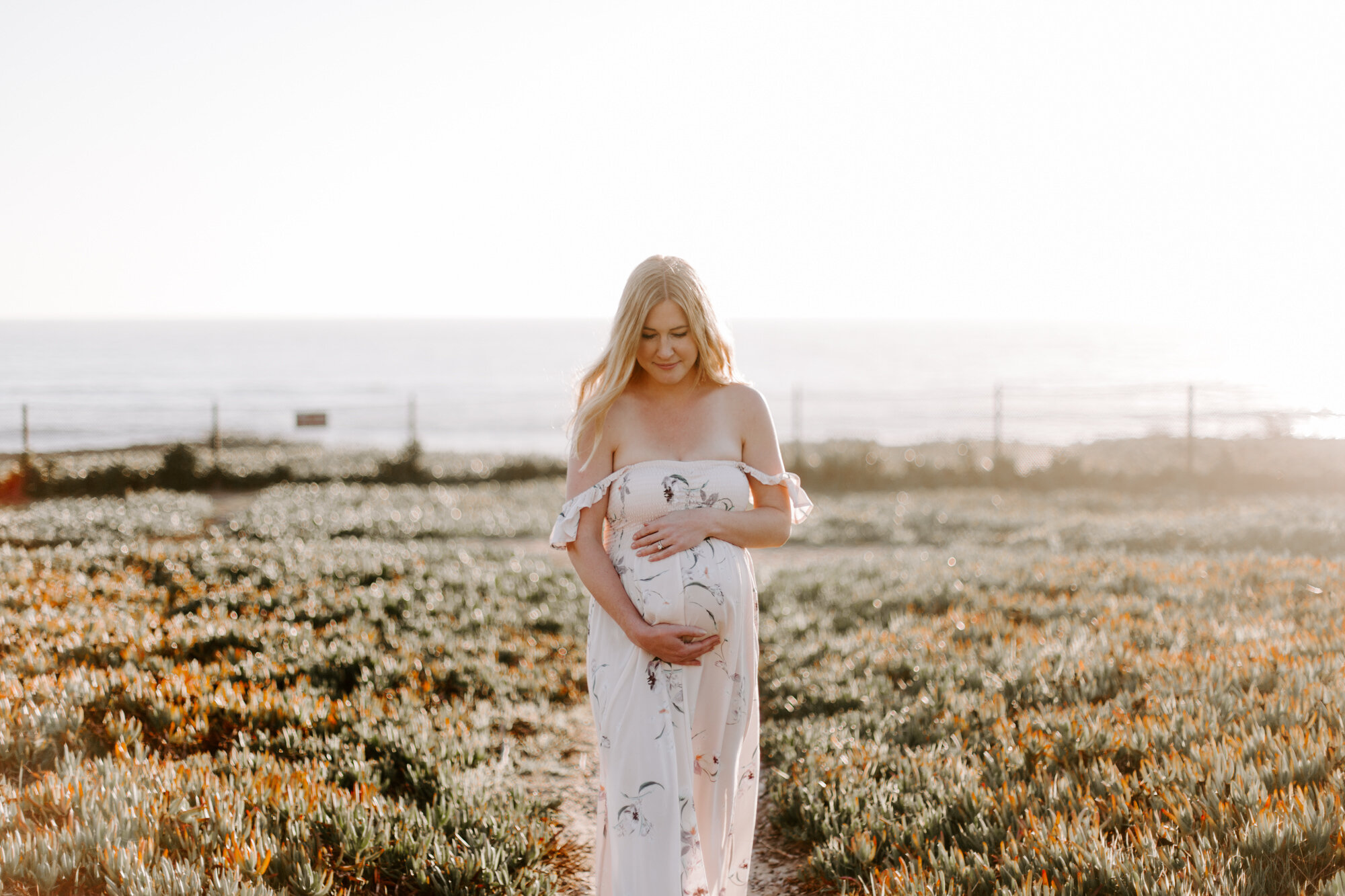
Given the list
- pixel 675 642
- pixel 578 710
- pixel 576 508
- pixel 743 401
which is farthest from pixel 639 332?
pixel 578 710

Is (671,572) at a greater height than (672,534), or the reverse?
(672,534)

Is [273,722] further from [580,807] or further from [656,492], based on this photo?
[656,492]

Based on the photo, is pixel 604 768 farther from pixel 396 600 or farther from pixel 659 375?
pixel 396 600

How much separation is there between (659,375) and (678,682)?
3.30 feet

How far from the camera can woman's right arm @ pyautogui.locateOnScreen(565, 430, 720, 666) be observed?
109 inches

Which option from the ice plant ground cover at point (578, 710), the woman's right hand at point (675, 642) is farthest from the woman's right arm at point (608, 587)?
the ice plant ground cover at point (578, 710)

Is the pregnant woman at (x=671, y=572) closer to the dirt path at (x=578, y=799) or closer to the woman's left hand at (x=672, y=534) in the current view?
the woman's left hand at (x=672, y=534)

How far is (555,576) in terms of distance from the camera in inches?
348

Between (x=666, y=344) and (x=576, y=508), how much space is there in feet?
2.03

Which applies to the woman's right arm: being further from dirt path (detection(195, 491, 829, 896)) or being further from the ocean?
dirt path (detection(195, 491, 829, 896))

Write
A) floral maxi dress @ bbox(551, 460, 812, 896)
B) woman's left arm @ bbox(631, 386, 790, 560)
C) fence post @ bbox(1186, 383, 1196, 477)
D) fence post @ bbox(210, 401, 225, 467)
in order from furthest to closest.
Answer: fence post @ bbox(210, 401, 225, 467) < fence post @ bbox(1186, 383, 1196, 477) < woman's left arm @ bbox(631, 386, 790, 560) < floral maxi dress @ bbox(551, 460, 812, 896)

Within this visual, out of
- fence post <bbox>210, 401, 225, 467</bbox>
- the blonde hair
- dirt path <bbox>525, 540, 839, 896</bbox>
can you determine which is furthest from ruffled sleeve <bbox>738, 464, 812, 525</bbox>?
fence post <bbox>210, 401, 225, 467</bbox>

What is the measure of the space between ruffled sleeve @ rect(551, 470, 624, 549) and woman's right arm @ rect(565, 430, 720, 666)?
Answer: 0.05ft

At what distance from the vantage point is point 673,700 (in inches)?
111
